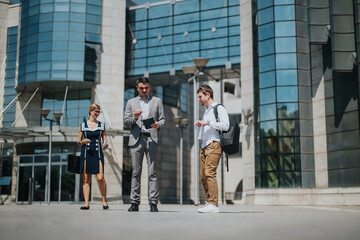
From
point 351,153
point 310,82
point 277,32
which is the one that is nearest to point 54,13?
point 277,32

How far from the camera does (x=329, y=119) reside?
71.7 ft

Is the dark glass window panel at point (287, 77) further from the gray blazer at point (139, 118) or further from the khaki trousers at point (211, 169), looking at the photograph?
the khaki trousers at point (211, 169)

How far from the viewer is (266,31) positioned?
911 inches

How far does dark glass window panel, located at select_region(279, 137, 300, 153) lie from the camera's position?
2222 cm

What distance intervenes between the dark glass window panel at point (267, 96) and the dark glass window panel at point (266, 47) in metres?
1.81

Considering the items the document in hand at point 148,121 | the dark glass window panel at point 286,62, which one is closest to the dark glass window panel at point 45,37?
the dark glass window panel at point 286,62

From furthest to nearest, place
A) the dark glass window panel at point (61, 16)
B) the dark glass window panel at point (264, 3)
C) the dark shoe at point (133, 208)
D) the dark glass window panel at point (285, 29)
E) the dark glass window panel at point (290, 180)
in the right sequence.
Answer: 1. the dark glass window panel at point (61, 16)
2. the dark glass window panel at point (264, 3)
3. the dark glass window panel at point (285, 29)
4. the dark glass window panel at point (290, 180)
5. the dark shoe at point (133, 208)

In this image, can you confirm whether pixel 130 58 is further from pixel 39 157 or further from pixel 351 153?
pixel 351 153

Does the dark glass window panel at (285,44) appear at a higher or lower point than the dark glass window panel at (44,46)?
lower

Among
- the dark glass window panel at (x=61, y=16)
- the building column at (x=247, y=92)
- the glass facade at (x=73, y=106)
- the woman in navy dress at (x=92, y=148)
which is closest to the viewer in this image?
the woman in navy dress at (x=92, y=148)

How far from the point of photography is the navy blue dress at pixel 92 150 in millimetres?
9320

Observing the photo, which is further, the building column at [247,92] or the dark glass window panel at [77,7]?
the dark glass window panel at [77,7]

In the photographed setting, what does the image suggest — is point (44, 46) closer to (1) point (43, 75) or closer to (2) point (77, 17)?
(1) point (43, 75)

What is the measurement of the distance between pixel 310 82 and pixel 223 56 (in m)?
7.65
